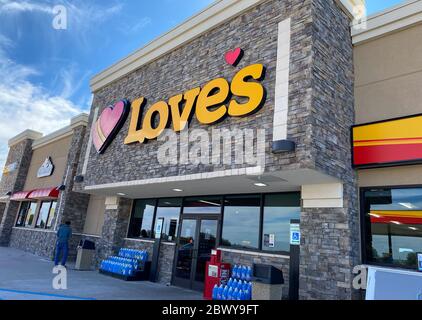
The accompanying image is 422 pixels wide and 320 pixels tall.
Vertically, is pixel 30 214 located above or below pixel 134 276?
above

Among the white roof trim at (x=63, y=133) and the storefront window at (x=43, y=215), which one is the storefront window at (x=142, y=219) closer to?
the white roof trim at (x=63, y=133)

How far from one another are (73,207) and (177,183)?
9.75 metres

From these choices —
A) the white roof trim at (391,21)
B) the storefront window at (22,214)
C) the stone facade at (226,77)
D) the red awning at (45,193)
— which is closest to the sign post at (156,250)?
the stone facade at (226,77)

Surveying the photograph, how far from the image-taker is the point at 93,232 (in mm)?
16188

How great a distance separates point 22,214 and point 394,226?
22.8 metres

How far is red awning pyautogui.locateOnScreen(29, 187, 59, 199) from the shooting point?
17856 millimetres

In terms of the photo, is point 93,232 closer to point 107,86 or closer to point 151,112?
Result: point 107,86

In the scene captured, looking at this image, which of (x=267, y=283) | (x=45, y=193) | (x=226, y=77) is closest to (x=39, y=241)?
(x=45, y=193)

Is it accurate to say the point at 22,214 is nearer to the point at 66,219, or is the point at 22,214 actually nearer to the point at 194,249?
the point at 66,219

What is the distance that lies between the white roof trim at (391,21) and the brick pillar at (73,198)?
14420 mm

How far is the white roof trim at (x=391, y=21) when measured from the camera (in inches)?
302

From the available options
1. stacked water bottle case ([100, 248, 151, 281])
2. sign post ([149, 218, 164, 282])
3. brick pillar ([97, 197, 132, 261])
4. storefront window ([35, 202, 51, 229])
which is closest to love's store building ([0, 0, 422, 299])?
sign post ([149, 218, 164, 282])

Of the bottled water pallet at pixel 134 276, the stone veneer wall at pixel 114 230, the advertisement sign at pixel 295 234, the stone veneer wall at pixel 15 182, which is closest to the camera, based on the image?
the advertisement sign at pixel 295 234

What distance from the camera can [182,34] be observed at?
424 inches
